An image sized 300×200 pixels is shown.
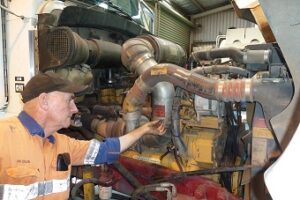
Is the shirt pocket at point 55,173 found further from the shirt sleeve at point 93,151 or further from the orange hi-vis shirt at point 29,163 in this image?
the shirt sleeve at point 93,151

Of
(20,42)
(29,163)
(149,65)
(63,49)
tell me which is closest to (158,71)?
(149,65)

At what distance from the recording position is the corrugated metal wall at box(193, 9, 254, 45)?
1073cm

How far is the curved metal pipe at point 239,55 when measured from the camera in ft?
5.45

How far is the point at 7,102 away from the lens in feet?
9.13

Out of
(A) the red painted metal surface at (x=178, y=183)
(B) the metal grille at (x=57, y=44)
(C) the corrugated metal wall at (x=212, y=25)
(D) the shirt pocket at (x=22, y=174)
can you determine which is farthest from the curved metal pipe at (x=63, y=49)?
(C) the corrugated metal wall at (x=212, y=25)

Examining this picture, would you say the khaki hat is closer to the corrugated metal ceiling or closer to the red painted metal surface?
the red painted metal surface

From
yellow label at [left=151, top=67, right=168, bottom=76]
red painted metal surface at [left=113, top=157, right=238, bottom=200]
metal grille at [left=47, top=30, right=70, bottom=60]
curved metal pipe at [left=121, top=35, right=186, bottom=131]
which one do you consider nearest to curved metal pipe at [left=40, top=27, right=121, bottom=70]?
metal grille at [left=47, top=30, right=70, bottom=60]

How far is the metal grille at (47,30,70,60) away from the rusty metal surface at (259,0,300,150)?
1.96 metres

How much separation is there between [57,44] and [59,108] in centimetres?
113

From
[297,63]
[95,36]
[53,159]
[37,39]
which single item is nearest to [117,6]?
[95,36]

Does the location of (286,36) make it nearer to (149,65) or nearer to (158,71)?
(158,71)

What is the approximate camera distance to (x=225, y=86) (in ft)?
5.26

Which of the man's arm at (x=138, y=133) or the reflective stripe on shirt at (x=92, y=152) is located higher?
the man's arm at (x=138, y=133)

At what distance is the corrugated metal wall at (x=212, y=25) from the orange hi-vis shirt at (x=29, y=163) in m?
9.90
